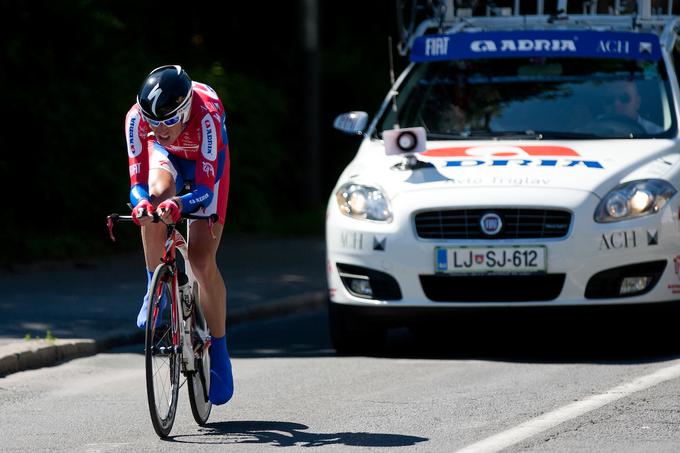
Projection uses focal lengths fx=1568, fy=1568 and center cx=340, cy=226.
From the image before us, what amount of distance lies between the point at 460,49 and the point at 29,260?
5302 millimetres

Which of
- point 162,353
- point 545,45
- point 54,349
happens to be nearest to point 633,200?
point 545,45

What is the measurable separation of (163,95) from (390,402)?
2074 mm

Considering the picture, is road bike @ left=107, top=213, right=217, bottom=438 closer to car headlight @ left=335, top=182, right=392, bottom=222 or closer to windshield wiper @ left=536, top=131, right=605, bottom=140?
car headlight @ left=335, top=182, right=392, bottom=222

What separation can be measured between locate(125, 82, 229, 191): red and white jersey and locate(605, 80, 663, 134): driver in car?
3.73 m

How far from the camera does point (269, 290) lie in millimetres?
12938

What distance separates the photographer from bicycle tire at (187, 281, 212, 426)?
721 centimetres

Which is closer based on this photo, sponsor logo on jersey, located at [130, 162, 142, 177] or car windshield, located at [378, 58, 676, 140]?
sponsor logo on jersey, located at [130, 162, 142, 177]

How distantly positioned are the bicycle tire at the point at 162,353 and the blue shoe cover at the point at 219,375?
0.36 meters

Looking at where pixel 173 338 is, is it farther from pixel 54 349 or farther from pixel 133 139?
pixel 54 349

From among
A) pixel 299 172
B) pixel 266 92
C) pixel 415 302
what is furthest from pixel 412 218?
pixel 299 172

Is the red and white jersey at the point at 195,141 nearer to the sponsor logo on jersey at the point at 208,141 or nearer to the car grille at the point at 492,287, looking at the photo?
the sponsor logo on jersey at the point at 208,141

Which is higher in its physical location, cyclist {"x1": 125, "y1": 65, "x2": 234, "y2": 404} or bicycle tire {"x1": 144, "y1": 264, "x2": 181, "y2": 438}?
cyclist {"x1": 125, "y1": 65, "x2": 234, "y2": 404}

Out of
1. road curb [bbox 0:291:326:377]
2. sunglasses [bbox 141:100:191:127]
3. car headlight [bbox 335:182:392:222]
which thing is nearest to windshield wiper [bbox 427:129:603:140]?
car headlight [bbox 335:182:392:222]

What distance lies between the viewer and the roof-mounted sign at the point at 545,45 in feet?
34.7
